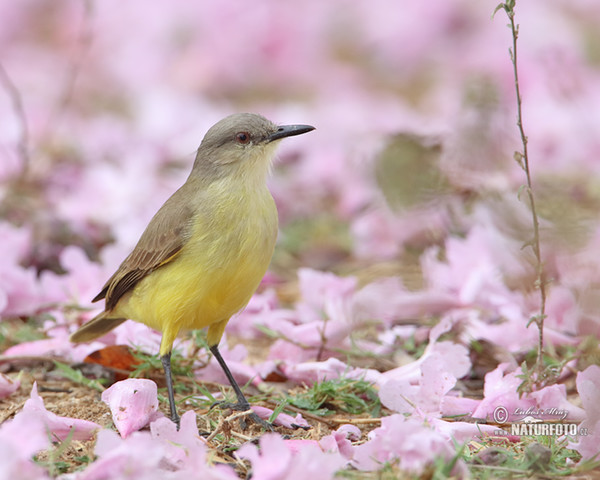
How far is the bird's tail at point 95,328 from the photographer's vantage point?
432 centimetres

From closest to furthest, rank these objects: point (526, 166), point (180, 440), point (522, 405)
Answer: point (180, 440) < point (526, 166) < point (522, 405)

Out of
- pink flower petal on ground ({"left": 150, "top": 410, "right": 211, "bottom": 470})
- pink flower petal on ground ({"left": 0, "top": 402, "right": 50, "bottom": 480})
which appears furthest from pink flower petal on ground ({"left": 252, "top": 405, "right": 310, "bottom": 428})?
pink flower petal on ground ({"left": 0, "top": 402, "right": 50, "bottom": 480})

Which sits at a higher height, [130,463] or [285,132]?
[285,132]

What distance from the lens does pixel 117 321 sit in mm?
4488

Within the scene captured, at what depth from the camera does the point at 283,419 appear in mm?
3689

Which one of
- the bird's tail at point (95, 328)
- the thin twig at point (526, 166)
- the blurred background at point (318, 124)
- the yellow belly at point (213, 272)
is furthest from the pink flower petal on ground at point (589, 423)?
the bird's tail at point (95, 328)

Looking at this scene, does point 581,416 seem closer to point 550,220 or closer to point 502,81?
point 550,220

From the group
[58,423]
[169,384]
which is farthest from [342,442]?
[58,423]

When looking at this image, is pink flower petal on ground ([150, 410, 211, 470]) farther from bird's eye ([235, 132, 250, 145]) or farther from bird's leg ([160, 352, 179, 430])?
bird's eye ([235, 132, 250, 145])

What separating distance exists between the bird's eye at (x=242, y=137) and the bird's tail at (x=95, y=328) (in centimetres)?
109

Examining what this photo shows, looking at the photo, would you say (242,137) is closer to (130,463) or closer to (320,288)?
(320,288)

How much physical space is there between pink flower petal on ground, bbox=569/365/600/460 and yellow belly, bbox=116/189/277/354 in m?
1.47

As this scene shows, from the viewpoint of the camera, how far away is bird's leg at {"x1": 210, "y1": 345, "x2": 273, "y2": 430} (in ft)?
11.8

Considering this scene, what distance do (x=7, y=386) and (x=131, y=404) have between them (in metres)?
0.79
